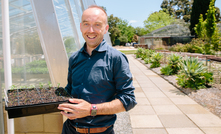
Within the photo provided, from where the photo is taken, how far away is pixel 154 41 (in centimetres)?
3005

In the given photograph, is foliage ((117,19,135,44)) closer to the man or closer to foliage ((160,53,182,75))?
foliage ((160,53,182,75))

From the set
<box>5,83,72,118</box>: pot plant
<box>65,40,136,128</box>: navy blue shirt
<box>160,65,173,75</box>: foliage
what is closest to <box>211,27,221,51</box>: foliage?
<box>160,65,173,75</box>: foliage

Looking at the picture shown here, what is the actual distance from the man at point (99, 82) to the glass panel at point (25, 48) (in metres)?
1.40

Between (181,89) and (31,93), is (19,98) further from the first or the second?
(181,89)

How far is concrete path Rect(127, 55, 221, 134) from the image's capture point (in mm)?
3691

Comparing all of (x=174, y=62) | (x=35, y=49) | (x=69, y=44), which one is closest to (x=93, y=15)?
(x=35, y=49)

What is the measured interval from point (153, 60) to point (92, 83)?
37.2 feet

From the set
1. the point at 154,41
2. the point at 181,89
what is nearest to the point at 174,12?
the point at 154,41

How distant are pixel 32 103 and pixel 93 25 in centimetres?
76

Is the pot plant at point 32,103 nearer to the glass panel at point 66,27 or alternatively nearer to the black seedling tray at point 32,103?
the black seedling tray at point 32,103

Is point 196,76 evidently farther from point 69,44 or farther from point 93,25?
point 93,25

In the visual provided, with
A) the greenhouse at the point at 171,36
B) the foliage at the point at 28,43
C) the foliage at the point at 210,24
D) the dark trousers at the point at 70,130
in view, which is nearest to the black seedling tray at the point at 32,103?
the dark trousers at the point at 70,130

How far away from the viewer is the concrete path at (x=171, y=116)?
3.69 m

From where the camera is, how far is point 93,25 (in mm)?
1373
